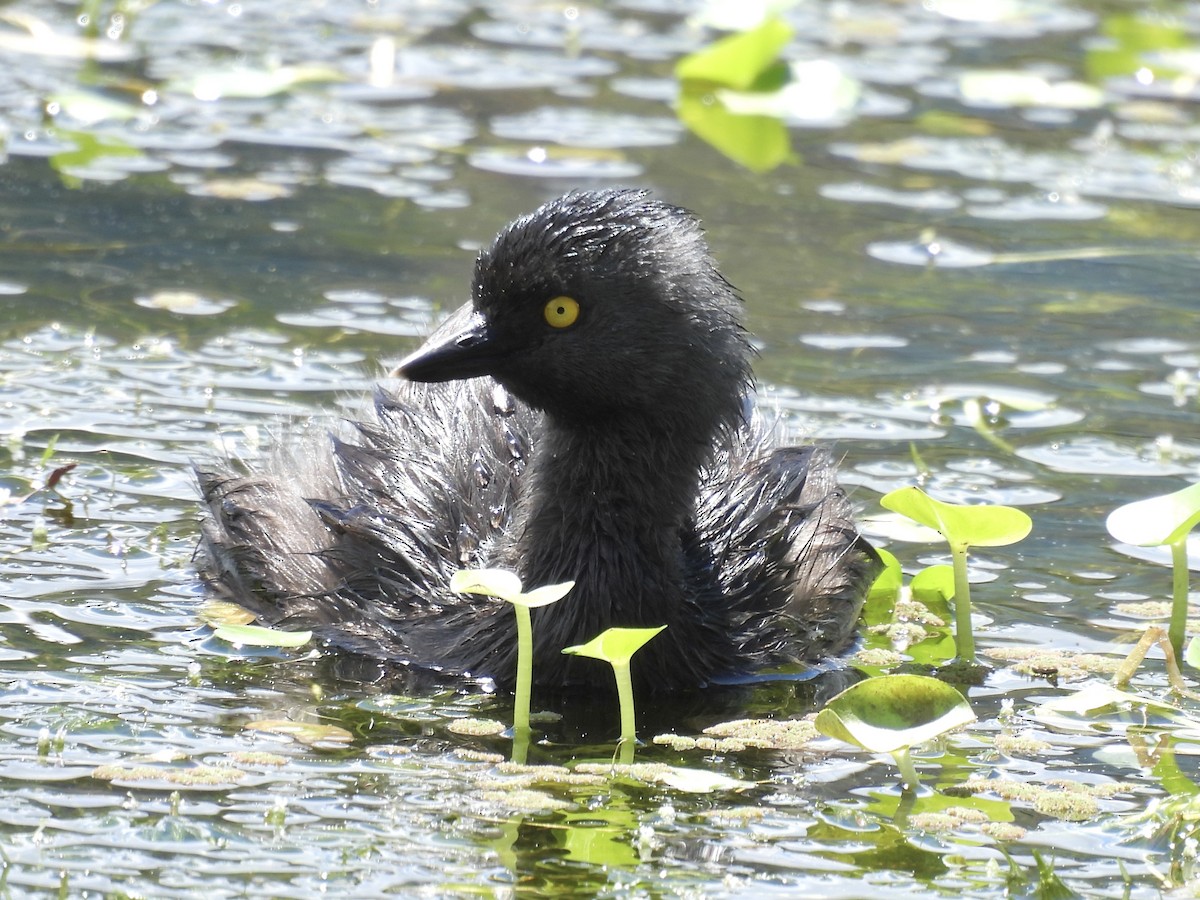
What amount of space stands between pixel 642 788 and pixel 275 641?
123 centimetres

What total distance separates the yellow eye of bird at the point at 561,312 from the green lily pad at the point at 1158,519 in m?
1.57

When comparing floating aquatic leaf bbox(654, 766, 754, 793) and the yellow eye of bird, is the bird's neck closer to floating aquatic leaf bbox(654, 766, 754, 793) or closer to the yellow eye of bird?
the yellow eye of bird

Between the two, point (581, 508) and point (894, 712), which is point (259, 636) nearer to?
point (581, 508)

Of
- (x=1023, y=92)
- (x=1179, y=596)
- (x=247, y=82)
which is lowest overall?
(x=1179, y=596)

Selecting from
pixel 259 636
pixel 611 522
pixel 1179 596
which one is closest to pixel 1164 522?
pixel 1179 596

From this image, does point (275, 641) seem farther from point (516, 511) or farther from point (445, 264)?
point (445, 264)

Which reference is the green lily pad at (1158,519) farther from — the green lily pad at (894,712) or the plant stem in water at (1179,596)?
the green lily pad at (894,712)

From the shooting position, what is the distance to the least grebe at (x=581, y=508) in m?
5.66

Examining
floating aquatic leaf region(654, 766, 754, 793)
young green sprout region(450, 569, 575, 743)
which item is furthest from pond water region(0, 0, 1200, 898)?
young green sprout region(450, 569, 575, 743)

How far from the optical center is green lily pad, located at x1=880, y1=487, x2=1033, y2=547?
5629 mm

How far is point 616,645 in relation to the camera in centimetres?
513

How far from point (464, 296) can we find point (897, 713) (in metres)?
3.94

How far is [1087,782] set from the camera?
5.12m

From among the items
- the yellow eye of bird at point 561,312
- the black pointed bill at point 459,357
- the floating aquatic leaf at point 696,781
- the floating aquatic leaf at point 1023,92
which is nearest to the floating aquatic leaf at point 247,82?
the floating aquatic leaf at point 1023,92
